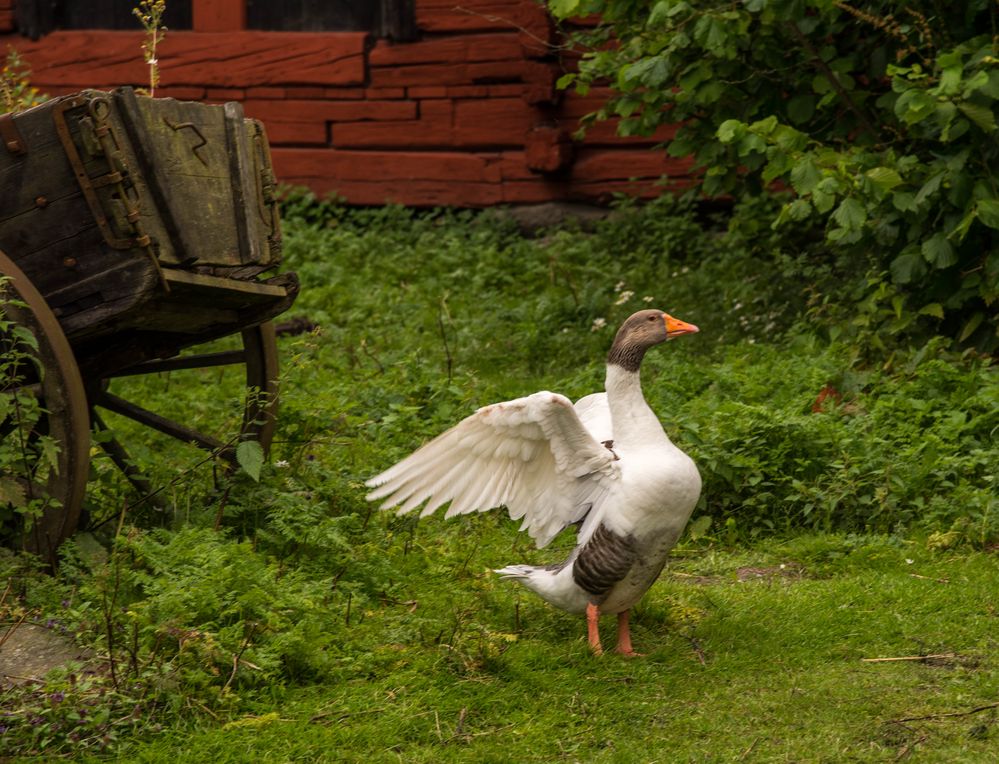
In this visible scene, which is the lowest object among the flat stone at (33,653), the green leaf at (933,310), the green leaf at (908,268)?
the flat stone at (33,653)

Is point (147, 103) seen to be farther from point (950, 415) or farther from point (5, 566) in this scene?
point (950, 415)

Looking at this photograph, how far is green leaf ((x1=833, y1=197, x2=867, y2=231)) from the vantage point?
6.36 meters

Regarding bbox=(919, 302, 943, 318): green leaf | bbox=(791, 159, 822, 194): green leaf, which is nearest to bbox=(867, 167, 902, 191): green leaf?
bbox=(791, 159, 822, 194): green leaf

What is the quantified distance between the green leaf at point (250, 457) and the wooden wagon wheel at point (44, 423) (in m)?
0.62

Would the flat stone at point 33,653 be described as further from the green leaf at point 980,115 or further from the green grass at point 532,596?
the green leaf at point 980,115

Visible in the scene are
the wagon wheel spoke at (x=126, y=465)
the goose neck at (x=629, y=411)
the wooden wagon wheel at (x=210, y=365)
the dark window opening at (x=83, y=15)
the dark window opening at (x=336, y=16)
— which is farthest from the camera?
the dark window opening at (x=83, y=15)

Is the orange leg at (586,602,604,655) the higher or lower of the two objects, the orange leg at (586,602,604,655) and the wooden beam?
the lower

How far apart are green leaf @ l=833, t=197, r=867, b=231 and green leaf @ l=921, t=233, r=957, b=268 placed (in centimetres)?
35

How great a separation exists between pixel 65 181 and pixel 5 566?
4.28 ft

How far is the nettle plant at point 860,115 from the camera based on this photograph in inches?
251

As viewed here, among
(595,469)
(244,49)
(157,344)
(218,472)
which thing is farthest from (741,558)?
(244,49)

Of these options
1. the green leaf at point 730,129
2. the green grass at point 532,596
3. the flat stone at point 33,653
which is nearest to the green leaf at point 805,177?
the green leaf at point 730,129

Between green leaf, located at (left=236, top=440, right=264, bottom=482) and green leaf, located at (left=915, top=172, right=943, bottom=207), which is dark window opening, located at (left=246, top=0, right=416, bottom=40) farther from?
green leaf, located at (left=236, top=440, right=264, bottom=482)

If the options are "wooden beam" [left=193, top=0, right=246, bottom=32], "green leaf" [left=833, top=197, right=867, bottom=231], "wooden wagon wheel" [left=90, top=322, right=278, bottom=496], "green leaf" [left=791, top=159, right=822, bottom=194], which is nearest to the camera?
"wooden wagon wheel" [left=90, top=322, right=278, bottom=496]
